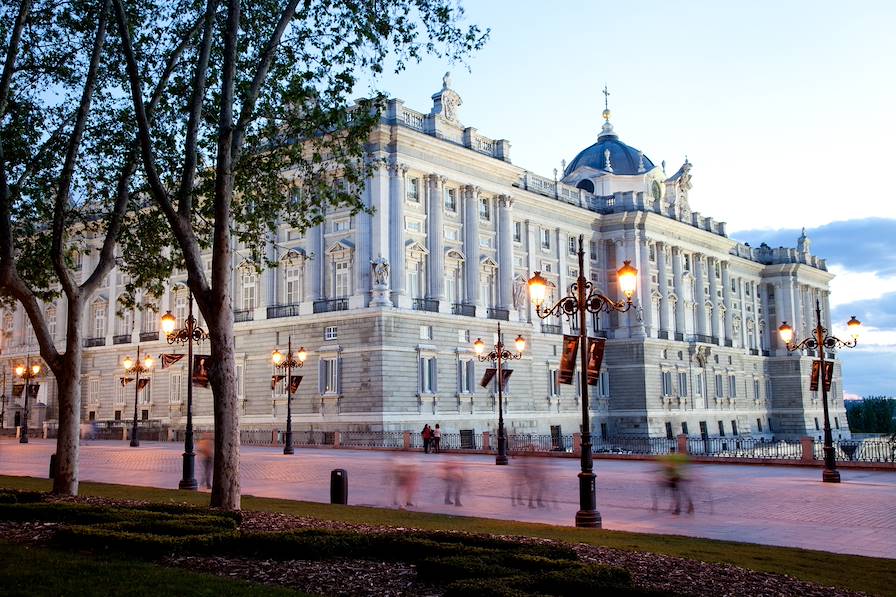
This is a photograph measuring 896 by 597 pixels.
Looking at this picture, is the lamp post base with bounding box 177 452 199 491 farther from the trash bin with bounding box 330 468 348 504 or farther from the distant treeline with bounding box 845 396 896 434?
the distant treeline with bounding box 845 396 896 434

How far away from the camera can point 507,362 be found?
58375mm

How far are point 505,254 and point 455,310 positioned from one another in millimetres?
6949

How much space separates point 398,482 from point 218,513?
8.47 metres

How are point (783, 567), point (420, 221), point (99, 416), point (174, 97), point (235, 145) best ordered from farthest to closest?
1. point (99, 416)
2. point (420, 221)
3. point (174, 97)
4. point (235, 145)
5. point (783, 567)

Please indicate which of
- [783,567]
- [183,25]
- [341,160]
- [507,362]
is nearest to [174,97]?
[183,25]

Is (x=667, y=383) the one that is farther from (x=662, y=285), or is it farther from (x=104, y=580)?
(x=104, y=580)

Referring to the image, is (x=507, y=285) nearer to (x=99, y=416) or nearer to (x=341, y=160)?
(x=99, y=416)

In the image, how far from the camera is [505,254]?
59938 mm

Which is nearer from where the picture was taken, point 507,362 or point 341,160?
point 341,160

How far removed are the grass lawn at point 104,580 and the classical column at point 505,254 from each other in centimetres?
4951

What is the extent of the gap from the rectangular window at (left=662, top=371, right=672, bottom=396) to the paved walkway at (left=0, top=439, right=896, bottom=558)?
37.7m

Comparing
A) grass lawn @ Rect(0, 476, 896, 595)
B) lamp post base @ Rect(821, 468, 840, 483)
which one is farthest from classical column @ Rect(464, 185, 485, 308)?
grass lawn @ Rect(0, 476, 896, 595)

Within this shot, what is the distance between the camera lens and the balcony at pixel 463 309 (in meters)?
55.2

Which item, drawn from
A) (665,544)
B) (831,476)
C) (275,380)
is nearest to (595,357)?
(665,544)
